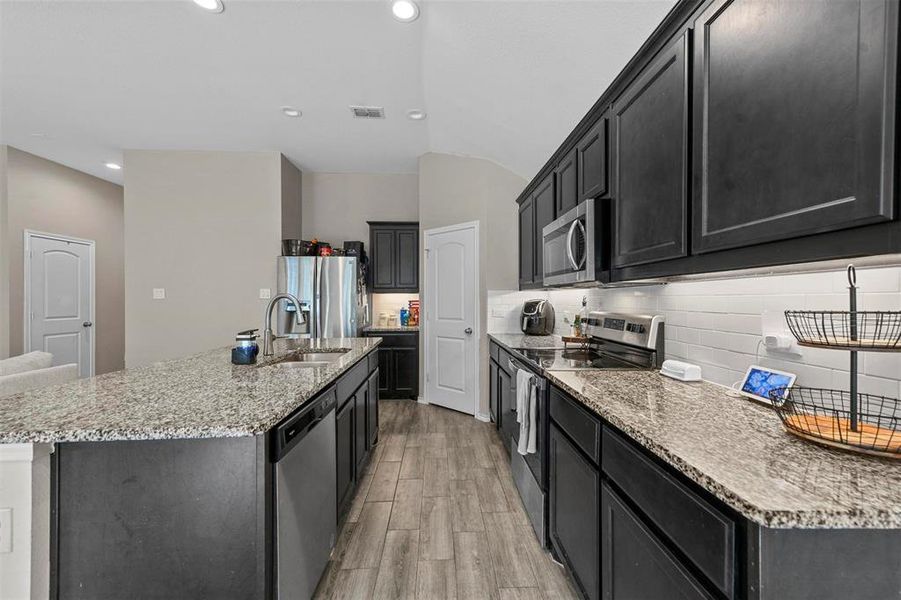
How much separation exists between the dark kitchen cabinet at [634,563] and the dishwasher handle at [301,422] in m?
1.05

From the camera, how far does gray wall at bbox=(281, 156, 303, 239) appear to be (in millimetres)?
4796

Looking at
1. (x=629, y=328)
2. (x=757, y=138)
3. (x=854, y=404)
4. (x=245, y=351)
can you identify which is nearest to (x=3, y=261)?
(x=245, y=351)

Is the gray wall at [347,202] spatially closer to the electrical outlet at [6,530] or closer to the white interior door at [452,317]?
the white interior door at [452,317]

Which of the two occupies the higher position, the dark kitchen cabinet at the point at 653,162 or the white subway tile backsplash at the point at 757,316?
the dark kitchen cabinet at the point at 653,162

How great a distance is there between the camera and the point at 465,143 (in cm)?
404

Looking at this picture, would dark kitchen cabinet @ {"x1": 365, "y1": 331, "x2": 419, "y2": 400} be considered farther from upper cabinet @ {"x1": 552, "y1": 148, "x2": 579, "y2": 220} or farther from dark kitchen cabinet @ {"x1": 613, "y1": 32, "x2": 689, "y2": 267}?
dark kitchen cabinet @ {"x1": 613, "y1": 32, "x2": 689, "y2": 267}

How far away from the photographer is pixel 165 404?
1289 mm

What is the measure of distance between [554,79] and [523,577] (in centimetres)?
263

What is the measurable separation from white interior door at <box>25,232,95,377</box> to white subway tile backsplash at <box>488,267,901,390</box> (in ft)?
21.4

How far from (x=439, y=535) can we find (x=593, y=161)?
2.17 m

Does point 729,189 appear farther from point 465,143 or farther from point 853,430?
point 465,143

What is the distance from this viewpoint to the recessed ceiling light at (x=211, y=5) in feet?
7.55

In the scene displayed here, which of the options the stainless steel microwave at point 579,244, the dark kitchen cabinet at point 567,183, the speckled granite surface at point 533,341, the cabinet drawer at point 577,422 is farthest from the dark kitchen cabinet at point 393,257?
the cabinet drawer at point 577,422

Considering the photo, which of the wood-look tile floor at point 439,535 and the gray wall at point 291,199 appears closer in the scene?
the wood-look tile floor at point 439,535
